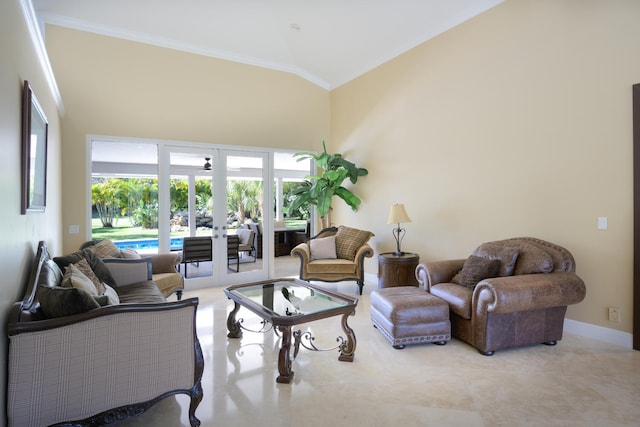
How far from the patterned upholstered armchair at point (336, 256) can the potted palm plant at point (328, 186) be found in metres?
0.59

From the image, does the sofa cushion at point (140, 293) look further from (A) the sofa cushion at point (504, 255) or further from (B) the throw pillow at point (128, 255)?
(A) the sofa cushion at point (504, 255)

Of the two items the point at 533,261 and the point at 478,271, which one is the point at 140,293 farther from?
the point at 533,261

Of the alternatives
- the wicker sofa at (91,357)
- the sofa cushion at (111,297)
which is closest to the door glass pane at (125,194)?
the sofa cushion at (111,297)

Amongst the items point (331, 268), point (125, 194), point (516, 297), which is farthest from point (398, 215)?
point (125, 194)

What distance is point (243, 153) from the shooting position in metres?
6.29

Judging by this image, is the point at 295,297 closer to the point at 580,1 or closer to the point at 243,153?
the point at 243,153

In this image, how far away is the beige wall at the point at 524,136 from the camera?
3.40 meters

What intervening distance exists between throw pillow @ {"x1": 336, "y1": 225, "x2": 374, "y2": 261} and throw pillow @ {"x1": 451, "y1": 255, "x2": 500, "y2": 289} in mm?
2119

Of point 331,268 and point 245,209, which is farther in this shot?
point 245,209

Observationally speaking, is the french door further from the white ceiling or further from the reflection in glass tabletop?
the reflection in glass tabletop

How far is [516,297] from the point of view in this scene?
3.07 meters

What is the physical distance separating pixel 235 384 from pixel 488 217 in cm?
348

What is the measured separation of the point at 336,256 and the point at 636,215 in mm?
3730

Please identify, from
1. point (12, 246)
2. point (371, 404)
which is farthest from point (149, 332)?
point (371, 404)
